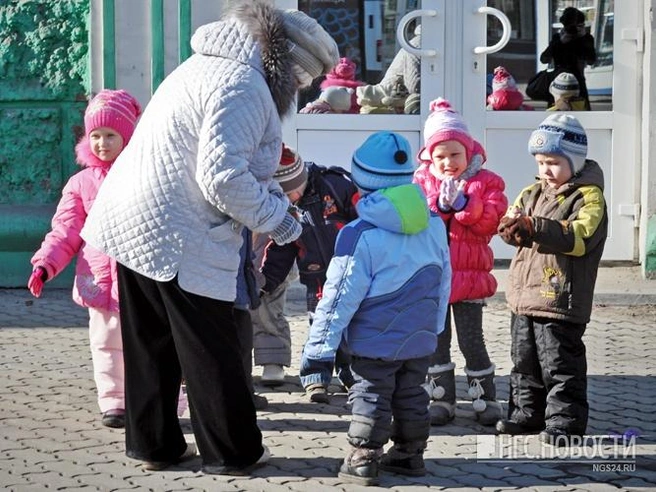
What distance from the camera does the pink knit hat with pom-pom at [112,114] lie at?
578 centimetres

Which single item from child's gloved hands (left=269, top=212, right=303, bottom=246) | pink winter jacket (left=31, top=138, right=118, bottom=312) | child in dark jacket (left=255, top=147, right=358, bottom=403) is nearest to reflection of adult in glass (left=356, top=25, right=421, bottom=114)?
child in dark jacket (left=255, top=147, right=358, bottom=403)

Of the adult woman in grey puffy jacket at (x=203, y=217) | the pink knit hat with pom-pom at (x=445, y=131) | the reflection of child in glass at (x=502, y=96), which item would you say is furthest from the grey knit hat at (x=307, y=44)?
the reflection of child in glass at (x=502, y=96)

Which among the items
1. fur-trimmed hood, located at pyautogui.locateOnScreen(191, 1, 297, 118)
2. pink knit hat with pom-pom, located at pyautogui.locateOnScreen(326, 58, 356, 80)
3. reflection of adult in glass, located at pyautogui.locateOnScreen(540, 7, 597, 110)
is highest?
reflection of adult in glass, located at pyautogui.locateOnScreen(540, 7, 597, 110)

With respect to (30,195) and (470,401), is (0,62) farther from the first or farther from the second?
(470,401)

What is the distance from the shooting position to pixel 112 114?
5.79 m

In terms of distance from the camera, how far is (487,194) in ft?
18.7

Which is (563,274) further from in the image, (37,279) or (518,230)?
(37,279)

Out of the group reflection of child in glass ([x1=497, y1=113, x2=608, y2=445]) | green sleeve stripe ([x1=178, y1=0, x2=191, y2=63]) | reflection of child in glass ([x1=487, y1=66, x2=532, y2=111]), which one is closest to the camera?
reflection of child in glass ([x1=497, y1=113, x2=608, y2=445])

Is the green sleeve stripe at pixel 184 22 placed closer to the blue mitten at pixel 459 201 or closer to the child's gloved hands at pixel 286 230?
the blue mitten at pixel 459 201

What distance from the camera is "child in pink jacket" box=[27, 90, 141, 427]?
5.72 m

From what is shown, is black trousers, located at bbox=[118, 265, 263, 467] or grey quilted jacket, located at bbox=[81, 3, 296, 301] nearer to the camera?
grey quilted jacket, located at bbox=[81, 3, 296, 301]

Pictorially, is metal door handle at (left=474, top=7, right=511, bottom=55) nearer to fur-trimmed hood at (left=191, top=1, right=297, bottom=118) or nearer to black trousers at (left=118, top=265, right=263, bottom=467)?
fur-trimmed hood at (left=191, top=1, right=297, bottom=118)

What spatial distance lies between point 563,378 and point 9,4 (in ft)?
15.9

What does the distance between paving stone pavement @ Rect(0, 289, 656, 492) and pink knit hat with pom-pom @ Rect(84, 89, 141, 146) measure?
4.18 ft
